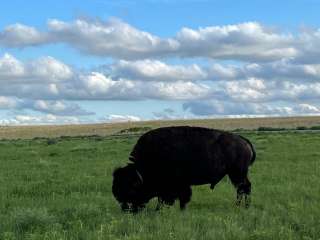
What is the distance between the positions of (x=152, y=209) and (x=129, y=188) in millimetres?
755

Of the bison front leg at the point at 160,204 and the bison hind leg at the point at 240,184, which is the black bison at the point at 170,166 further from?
the bison hind leg at the point at 240,184

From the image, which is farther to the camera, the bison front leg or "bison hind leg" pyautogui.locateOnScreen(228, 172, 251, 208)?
"bison hind leg" pyautogui.locateOnScreen(228, 172, 251, 208)

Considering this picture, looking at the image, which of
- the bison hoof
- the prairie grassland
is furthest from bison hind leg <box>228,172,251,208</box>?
the prairie grassland

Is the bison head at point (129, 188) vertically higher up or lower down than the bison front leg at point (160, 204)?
higher up

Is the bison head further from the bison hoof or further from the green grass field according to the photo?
the bison hoof

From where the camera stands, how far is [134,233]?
840 centimetres

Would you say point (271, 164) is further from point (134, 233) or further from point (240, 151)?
point (134, 233)

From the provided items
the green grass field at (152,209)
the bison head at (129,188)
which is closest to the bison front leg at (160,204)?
the green grass field at (152,209)

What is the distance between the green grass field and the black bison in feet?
1.31

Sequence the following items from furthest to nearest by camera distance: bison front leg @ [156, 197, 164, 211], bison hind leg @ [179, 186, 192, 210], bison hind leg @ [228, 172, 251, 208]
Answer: bison hind leg @ [228, 172, 251, 208] < bison hind leg @ [179, 186, 192, 210] < bison front leg @ [156, 197, 164, 211]

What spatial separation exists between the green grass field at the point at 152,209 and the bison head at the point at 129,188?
0.26 metres

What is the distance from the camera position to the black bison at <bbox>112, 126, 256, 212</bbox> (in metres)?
11.4

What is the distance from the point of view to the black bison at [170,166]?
37.4ft

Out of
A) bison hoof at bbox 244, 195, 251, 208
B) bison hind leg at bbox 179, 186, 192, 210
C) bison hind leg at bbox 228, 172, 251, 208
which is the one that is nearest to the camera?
bison hind leg at bbox 179, 186, 192, 210
